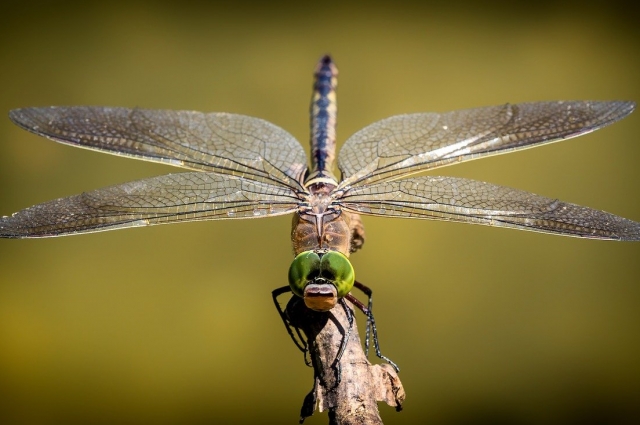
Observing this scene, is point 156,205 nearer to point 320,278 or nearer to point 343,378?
point 320,278

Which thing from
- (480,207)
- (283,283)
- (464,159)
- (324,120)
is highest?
(324,120)

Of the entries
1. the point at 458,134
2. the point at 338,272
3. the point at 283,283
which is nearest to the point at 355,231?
the point at 338,272

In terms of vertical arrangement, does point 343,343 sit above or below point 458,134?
below

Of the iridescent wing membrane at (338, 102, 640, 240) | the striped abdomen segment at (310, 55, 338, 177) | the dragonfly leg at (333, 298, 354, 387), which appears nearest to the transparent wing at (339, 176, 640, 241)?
the iridescent wing membrane at (338, 102, 640, 240)

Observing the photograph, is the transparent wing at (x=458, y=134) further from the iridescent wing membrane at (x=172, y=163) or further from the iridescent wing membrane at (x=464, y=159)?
the iridescent wing membrane at (x=172, y=163)

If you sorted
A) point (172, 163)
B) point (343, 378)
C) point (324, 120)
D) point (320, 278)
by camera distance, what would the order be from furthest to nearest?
1. point (324, 120)
2. point (172, 163)
3. point (320, 278)
4. point (343, 378)

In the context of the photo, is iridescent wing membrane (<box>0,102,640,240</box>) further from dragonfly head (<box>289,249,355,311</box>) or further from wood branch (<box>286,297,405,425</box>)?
wood branch (<box>286,297,405,425</box>)

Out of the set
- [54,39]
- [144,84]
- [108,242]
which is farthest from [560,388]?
[54,39]
